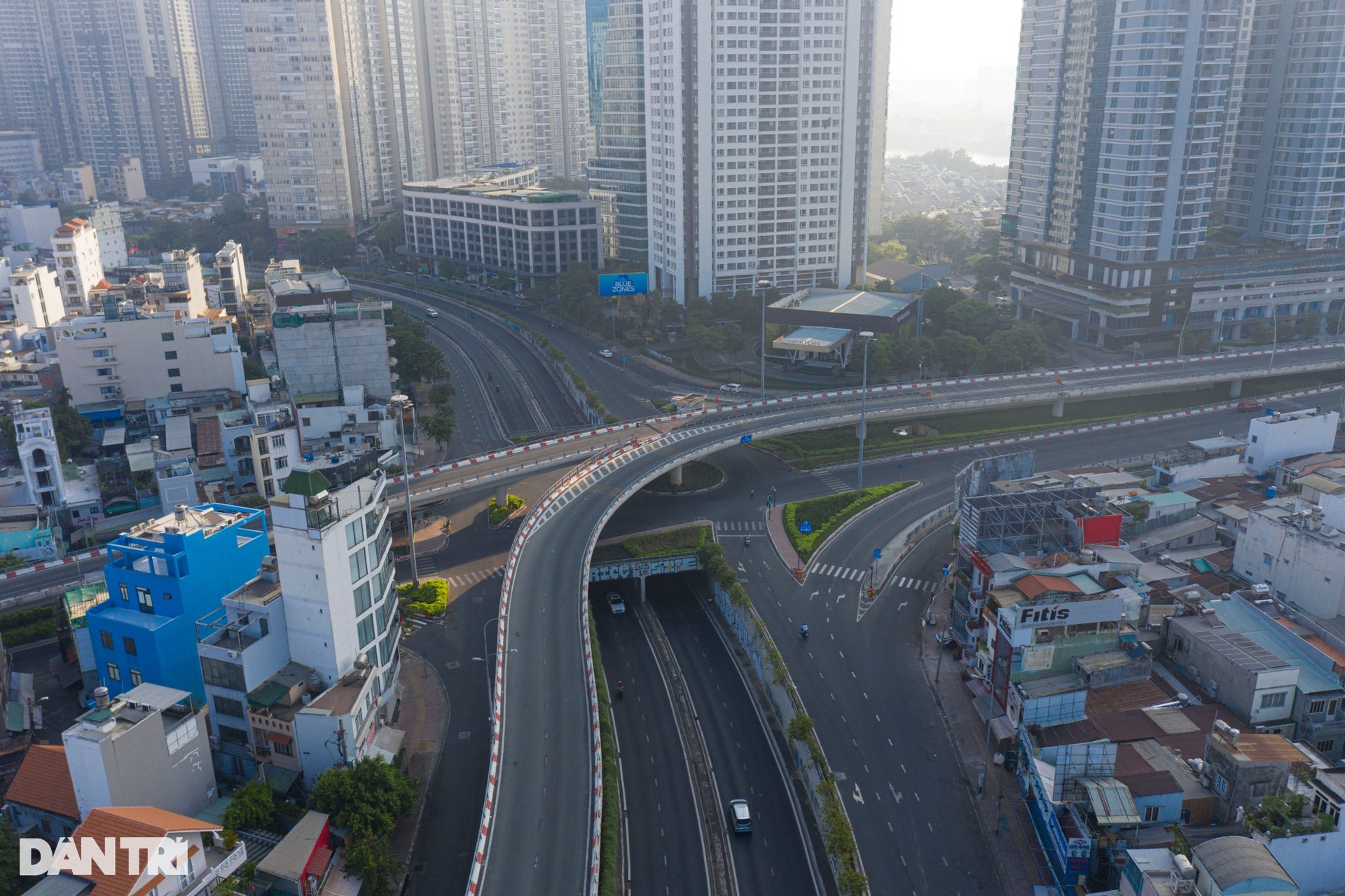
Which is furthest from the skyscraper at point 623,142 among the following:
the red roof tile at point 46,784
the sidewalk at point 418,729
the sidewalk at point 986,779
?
the red roof tile at point 46,784

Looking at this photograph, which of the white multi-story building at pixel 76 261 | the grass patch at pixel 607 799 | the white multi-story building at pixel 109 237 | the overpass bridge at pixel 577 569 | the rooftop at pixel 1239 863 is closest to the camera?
the rooftop at pixel 1239 863

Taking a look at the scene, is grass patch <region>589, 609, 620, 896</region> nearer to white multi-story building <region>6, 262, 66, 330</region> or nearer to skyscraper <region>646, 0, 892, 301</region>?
skyscraper <region>646, 0, 892, 301</region>

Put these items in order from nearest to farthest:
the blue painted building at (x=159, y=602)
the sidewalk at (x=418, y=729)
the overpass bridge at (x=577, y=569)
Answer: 1. the overpass bridge at (x=577, y=569)
2. the sidewalk at (x=418, y=729)
3. the blue painted building at (x=159, y=602)

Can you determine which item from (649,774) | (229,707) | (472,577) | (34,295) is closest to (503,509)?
(472,577)

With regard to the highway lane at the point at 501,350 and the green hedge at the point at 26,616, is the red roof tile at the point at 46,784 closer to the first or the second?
the green hedge at the point at 26,616

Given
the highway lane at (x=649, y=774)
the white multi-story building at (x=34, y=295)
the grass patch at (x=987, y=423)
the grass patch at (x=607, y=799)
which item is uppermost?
the white multi-story building at (x=34, y=295)

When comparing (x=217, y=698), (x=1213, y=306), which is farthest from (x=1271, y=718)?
(x=1213, y=306)

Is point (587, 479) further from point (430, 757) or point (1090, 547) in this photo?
point (1090, 547)
